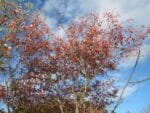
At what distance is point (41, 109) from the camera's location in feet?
106

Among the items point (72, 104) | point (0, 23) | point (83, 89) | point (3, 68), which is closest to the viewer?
point (0, 23)

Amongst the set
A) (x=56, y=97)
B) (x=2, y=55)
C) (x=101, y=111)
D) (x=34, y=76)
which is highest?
(x=2, y=55)

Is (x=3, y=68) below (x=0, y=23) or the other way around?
below

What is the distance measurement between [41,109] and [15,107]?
3345 mm

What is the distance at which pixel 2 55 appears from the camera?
70.6 ft

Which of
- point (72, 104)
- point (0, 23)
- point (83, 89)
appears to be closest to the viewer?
point (0, 23)

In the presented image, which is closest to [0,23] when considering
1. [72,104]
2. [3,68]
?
[3,68]

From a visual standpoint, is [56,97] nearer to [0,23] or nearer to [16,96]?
[16,96]

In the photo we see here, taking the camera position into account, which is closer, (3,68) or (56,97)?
(3,68)

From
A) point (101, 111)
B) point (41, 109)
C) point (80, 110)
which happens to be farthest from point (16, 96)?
point (101, 111)

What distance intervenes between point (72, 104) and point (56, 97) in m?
2.24

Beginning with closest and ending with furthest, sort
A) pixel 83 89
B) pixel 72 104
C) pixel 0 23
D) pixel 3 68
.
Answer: pixel 0 23 → pixel 3 68 → pixel 83 89 → pixel 72 104

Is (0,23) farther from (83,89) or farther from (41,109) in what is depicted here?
(41,109)

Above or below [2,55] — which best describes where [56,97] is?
below
